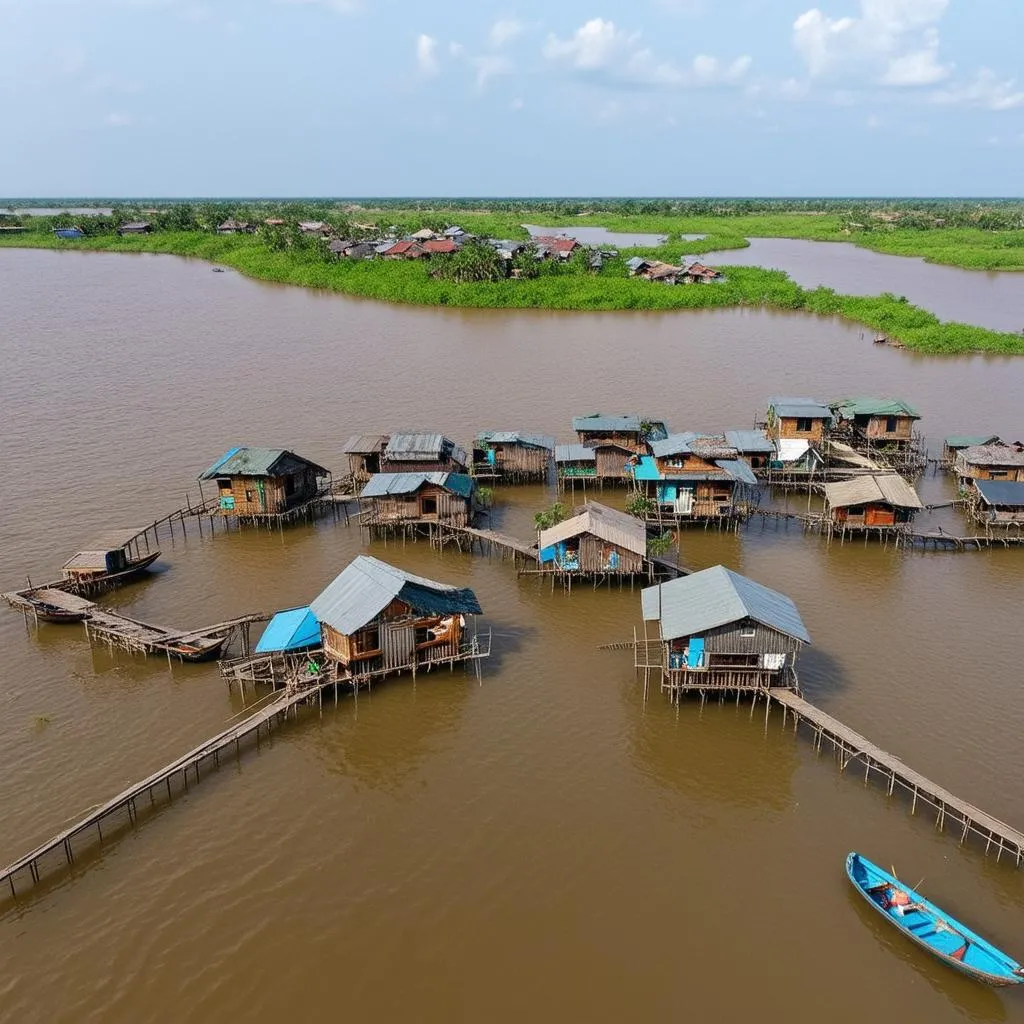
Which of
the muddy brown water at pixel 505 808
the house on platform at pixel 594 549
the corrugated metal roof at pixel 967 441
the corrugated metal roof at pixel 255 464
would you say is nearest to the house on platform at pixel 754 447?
the muddy brown water at pixel 505 808

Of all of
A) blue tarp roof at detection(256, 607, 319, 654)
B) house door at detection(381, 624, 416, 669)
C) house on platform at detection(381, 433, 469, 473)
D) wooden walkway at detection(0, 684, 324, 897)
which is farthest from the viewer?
house on platform at detection(381, 433, 469, 473)

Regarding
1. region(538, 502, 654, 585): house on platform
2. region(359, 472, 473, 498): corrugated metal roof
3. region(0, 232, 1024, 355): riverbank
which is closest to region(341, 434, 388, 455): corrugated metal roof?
region(359, 472, 473, 498): corrugated metal roof

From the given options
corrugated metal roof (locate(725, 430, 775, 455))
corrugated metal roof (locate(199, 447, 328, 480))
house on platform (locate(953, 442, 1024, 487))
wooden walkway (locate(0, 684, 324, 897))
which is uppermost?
corrugated metal roof (locate(199, 447, 328, 480))

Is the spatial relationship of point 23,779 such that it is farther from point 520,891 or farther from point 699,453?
point 699,453

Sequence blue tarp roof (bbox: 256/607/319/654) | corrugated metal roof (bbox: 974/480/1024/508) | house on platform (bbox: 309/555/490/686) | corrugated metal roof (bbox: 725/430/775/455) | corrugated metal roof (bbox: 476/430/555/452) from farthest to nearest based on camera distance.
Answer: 1. corrugated metal roof (bbox: 476/430/555/452)
2. corrugated metal roof (bbox: 725/430/775/455)
3. corrugated metal roof (bbox: 974/480/1024/508)
4. blue tarp roof (bbox: 256/607/319/654)
5. house on platform (bbox: 309/555/490/686)

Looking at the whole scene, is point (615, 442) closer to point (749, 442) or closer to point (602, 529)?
point (749, 442)

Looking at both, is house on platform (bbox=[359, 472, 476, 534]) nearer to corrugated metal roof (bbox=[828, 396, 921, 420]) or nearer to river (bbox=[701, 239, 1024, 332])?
corrugated metal roof (bbox=[828, 396, 921, 420])

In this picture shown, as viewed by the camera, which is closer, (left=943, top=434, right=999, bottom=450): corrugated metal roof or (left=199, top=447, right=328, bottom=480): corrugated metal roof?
(left=199, top=447, right=328, bottom=480): corrugated metal roof

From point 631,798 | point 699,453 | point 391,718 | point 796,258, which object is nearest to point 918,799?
point 631,798

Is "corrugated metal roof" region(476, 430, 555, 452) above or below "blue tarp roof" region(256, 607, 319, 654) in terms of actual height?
above
